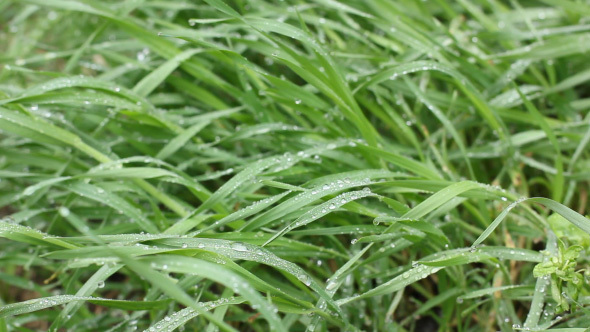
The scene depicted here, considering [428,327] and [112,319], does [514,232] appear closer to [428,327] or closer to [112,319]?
[428,327]

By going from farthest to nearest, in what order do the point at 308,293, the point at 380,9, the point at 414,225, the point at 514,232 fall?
the point at 380,9 < the point at 514,232 < the point at 308,293 < the point at 414,225

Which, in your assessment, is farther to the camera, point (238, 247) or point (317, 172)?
point (317, 172)

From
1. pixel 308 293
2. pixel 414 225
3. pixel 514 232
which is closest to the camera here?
pixel 414 225

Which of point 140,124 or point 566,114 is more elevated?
point 566,114

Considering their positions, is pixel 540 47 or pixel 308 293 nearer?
pixel 308 293

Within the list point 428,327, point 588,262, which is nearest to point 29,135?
point 428,327

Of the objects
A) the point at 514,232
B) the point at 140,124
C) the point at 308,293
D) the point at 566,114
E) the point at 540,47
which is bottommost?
the point at 308,293
